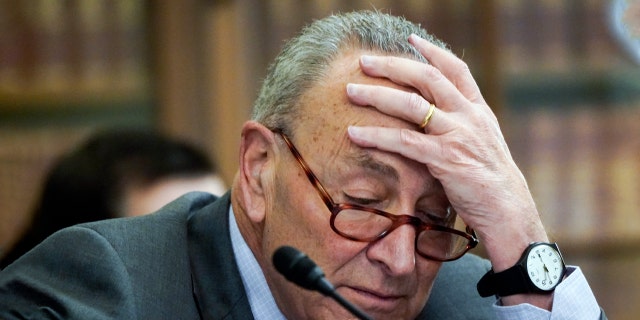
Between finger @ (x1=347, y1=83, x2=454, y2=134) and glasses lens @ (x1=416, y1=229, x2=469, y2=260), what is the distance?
19 centimetres

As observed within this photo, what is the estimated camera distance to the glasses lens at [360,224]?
1.78 meters

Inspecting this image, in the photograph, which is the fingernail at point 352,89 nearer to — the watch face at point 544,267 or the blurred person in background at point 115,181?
the watch face at point 544,267

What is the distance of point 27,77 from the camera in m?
4.46

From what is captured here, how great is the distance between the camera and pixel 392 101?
1.79 metres

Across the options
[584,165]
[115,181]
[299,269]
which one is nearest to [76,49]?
[115,181]

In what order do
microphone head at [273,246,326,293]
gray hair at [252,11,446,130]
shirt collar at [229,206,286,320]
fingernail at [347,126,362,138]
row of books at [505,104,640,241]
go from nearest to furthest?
microphone head at [273,246,326,293], fingernail at [347,126,362,138], gray hair at [252,11,446,130], shirt collar at [229,206,286,320], row of books at [505,104,640,241]

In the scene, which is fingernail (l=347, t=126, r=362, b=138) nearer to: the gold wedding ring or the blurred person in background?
the gold wedding ring

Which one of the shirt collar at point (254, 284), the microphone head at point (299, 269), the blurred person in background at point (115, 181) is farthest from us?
the blurred person in background at point (115, 181)

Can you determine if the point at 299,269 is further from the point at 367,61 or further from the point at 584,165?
the point at 584,165

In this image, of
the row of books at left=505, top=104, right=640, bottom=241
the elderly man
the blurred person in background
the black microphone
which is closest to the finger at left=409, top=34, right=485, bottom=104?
the elderly man

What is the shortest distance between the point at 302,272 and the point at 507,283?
52 cm

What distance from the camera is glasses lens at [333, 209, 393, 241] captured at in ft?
5.85

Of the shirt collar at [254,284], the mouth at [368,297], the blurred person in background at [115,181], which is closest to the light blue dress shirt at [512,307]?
the shirt collar at [254,284]

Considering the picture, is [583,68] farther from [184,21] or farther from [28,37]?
[28,37]
